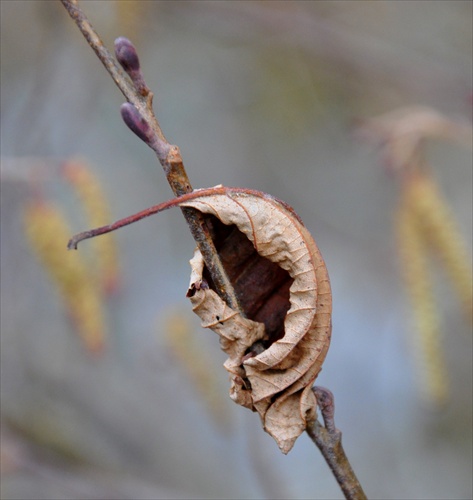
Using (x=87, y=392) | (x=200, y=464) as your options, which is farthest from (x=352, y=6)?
(x=200, y=464)

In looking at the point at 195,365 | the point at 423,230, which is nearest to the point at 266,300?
the point at 423,230

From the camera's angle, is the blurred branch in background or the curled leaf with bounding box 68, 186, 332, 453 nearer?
the curled leaf with bounding box 68, 186, 332, 453

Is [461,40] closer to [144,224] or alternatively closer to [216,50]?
[216,50]

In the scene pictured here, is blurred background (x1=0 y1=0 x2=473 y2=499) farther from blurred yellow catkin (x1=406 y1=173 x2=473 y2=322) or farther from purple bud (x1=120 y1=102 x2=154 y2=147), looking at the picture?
purple bud (x1=120 y1=102 x2=154 y2=147)

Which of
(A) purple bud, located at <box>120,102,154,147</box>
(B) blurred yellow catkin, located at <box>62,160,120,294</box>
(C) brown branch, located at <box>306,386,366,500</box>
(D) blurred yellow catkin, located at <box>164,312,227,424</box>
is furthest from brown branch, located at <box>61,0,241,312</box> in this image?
(D) blurred yellow catkin, located at <box>164,312,227,424</box>

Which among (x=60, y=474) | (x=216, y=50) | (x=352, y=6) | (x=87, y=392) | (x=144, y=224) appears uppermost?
(x=216, y=50)

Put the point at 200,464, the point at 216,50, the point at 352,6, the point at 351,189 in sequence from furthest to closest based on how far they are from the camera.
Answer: the point at 351,189 → the point at 216,50 → the point at 200,464 → the point at 352,6
